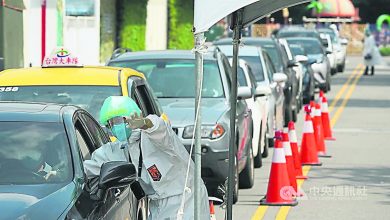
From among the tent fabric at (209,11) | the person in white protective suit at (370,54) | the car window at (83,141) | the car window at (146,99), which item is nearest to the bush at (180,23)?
the person in white protective suit at (370,54)

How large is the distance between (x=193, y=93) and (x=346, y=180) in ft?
8.17

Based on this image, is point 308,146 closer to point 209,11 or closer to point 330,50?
point 209,11

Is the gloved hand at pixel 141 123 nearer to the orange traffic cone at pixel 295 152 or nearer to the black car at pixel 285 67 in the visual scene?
the orange traffic cone at pixel 295 152

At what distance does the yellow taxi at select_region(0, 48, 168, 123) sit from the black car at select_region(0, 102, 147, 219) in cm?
225

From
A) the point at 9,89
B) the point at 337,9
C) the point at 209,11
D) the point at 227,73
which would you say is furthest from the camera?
the point at 337,9

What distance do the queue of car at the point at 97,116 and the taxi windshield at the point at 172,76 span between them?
12 millimetres

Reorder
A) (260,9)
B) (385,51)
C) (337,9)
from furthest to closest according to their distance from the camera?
(337,9) → (385,51) → (260,9)

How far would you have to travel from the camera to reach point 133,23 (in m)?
40.4

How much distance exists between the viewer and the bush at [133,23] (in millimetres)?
40188

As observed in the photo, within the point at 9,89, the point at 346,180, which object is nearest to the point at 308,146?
the point at 346,180

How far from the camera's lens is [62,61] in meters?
10.7

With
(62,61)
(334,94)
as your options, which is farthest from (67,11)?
(62,61)

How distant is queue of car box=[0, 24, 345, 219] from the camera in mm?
6531

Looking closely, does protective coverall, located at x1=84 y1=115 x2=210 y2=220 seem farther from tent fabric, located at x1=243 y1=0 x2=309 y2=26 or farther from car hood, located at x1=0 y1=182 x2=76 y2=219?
tent fabric, located at x1=243 y1=0 x2=309 y2=26
